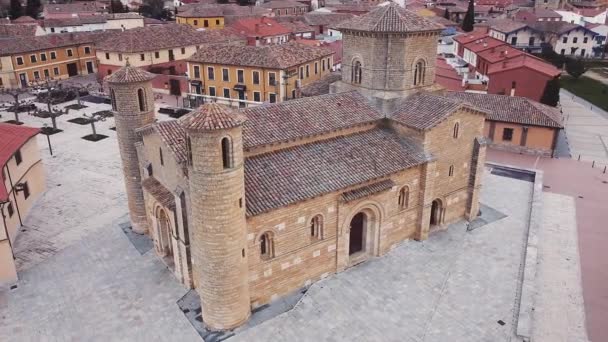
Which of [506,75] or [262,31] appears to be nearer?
[506,75]

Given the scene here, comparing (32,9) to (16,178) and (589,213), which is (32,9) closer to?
(16,178)

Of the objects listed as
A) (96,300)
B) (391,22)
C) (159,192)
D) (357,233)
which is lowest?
(96,300)

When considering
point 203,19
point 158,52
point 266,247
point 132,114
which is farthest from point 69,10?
point 266,247

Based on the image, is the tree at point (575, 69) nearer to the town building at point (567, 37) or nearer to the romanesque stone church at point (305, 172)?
the town building at point (567, 37)

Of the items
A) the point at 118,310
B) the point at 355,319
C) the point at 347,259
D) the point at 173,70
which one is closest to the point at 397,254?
the point at 347,259

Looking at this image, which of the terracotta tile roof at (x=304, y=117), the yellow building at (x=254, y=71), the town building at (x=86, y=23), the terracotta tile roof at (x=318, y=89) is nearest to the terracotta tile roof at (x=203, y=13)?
the town building at (x=86, y=23)

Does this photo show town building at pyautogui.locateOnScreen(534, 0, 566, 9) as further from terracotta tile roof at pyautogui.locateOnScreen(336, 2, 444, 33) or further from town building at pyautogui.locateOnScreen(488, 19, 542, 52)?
terracotta tile roof at pyautogui.locateOnScreen(336, 2, 444, 33)

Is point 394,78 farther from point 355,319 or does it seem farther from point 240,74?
point 240,74
